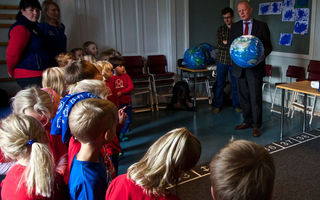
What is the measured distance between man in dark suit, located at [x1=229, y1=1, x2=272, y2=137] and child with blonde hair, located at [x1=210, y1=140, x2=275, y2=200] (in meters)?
3.28

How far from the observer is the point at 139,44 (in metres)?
6.12

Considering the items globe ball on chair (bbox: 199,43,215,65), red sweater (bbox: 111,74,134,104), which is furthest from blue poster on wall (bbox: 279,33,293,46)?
red sweater (bbox: 111,74,134,104)

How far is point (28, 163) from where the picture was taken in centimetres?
131

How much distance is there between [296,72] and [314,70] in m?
0.45

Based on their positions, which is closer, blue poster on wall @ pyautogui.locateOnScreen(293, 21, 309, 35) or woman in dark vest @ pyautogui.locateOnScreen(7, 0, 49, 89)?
woman in dark vest @ pyautogui.locateOnScreen(7, 0, 49, 89)

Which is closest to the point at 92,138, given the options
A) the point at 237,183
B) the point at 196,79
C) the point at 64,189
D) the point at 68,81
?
the point at 64,189

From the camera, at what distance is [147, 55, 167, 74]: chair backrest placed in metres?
6.08

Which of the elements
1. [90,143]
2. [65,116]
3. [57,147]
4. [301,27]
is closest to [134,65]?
[301,27]

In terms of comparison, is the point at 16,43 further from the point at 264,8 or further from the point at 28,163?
the point at 264,8

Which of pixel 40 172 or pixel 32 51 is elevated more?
pixel 32 51

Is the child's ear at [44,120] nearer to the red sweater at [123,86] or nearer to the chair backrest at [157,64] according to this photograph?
the red sweater at [123,86]

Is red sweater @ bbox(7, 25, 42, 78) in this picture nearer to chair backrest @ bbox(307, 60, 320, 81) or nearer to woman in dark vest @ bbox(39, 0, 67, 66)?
woman in dark vest @ bbox(39, 0, 67, 66)

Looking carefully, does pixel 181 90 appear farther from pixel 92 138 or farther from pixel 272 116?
pixel 92 138

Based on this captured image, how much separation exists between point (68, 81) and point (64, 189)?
48.1 inches
